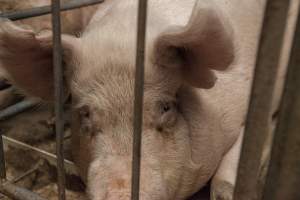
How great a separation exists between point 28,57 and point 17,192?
1.29 feet

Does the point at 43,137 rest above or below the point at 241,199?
below

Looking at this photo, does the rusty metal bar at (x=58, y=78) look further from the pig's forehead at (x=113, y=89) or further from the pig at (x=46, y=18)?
the pig at (x=46, y=18)

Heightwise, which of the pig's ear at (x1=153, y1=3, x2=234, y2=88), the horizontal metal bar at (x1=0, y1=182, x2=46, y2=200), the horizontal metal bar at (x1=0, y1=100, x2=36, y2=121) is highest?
the pig's ear at (x1=153, y1=3, x2=234, y2=88)

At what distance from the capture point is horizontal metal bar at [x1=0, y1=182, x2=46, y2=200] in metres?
1.29

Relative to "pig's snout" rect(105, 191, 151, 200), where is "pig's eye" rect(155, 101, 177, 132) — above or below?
above

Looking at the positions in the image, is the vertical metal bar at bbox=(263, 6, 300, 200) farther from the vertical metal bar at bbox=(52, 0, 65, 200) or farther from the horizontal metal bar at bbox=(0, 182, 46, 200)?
the horizontal metal bar at bbox=(0, 182, 46, 200)

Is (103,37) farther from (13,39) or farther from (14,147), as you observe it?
(14,147)

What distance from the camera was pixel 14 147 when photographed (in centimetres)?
215

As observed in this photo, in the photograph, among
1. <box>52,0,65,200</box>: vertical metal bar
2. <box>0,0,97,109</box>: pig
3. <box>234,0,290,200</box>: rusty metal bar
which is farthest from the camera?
<box>0,0,97,109</box>: pig

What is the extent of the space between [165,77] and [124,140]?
9.2 inches

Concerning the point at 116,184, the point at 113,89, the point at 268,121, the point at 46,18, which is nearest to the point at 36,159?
the point at 46,18

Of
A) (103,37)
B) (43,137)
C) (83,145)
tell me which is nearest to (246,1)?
(103,37)

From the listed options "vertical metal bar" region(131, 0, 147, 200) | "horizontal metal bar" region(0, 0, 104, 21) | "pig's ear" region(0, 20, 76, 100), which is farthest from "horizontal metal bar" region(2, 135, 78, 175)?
"vertical metal bar" region(131, 0, 147, 200)

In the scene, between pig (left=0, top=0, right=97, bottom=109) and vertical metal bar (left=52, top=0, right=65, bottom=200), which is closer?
vertical metal bar (left=52, top=0, right=65, bottom=200)
